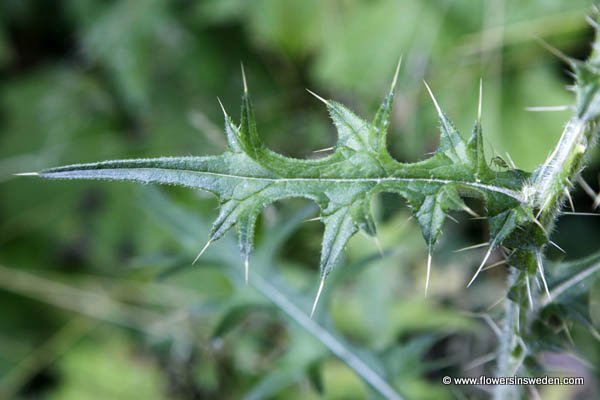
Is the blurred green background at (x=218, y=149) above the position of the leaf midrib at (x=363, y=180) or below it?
below

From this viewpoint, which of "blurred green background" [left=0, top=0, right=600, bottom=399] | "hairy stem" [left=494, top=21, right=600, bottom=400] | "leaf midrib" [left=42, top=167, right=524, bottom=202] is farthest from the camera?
"blurred green background" [left=0, top=0, right=600, bottom=399]

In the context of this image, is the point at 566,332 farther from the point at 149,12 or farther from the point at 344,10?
the point at 149,12

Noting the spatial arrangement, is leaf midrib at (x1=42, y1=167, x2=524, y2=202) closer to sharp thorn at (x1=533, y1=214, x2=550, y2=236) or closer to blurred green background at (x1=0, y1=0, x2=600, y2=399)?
sharp thorn at (x1=533, y1=214, x2=550, y2=236)

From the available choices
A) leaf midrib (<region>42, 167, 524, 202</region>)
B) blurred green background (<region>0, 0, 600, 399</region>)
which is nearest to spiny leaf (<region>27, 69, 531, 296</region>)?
leaf midrib (<region>42, 167, 524, 202</region>)

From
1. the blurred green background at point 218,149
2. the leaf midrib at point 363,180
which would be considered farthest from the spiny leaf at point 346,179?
the blurred green background at point 218,149

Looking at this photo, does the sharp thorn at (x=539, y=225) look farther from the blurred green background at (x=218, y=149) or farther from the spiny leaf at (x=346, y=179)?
the blurred green background at (x=218, y=149)

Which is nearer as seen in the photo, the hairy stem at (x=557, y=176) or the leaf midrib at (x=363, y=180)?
the hairy stem at (x=557, y=176)

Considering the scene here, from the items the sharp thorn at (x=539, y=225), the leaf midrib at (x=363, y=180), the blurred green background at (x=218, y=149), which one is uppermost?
the leaf midrib at (x=363, y=180)

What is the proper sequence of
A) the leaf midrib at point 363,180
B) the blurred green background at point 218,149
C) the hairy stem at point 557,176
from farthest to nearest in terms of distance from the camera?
1. the blurred green background at point 218,149
2. the leaf midrib at point 363,180
3. the hairy stem at point 557,176
